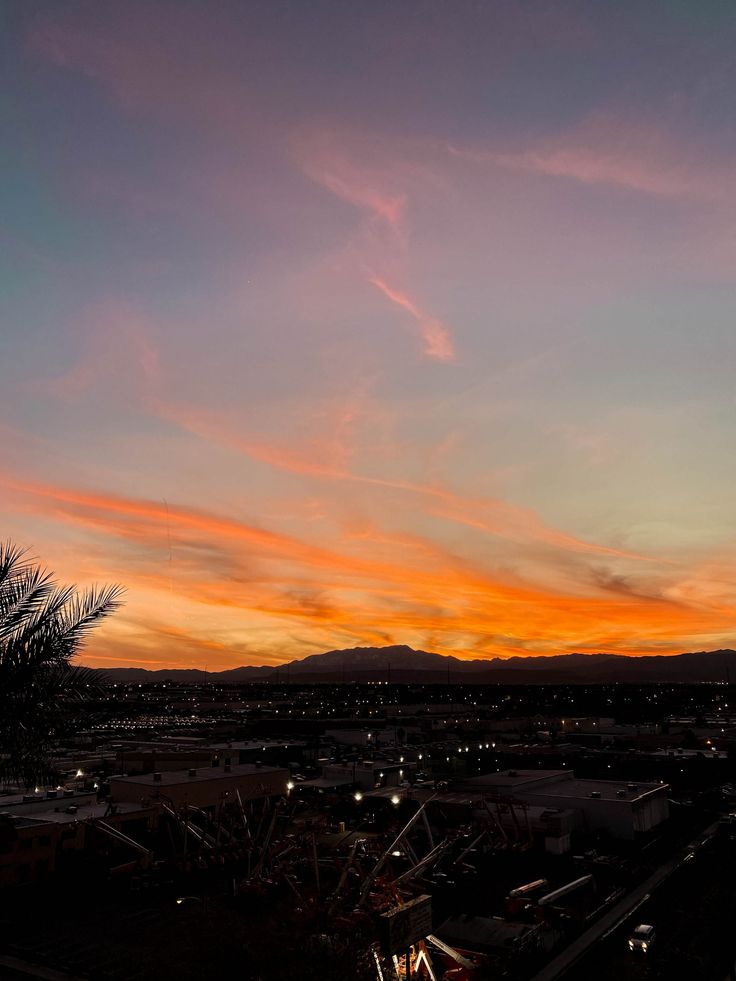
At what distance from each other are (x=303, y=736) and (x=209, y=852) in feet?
187

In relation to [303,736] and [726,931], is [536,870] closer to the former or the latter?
[726,931]

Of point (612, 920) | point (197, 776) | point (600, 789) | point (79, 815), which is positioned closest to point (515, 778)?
point (600, 789)

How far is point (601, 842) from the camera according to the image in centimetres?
3753

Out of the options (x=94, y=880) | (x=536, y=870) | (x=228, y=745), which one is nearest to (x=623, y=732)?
(x=228, y=745)

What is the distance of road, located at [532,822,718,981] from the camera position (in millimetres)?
20641

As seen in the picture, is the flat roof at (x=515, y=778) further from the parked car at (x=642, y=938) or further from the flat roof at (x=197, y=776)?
the parked car at (x=642, y=938)

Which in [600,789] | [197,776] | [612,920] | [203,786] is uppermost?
[600,789]

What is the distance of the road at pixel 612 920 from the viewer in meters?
20.6

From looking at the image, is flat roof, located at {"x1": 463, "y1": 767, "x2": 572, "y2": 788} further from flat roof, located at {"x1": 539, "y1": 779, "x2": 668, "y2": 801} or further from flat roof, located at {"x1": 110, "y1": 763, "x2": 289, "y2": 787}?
flat roof, located at {"x1": 110, "y1": 763, "x2": 289, "y2": 787}

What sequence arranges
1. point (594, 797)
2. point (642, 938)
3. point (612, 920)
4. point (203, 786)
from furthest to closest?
point (203, 786)
point (594, 797)
point (612, 920)
point (642, 938)

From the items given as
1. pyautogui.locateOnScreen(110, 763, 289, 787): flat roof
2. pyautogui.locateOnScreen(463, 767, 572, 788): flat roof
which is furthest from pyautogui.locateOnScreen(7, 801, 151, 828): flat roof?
pyautogui.locateOnScreen(463, 767, 572, 788): flat roof

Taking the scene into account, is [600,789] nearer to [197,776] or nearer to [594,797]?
[594,797]

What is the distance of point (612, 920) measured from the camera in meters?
24.8

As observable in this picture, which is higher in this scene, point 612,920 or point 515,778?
point 515,778
